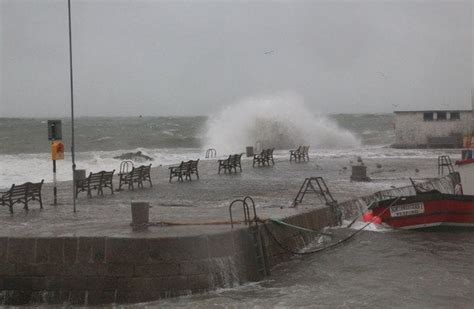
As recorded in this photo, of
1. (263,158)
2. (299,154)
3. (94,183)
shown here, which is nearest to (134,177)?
(94,183)

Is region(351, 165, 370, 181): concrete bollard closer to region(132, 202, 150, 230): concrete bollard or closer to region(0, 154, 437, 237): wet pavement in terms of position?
region(0, 154, 437, 237): wet pavement

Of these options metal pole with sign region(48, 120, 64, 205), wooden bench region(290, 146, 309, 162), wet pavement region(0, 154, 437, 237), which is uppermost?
metal pole with sign region(48, 120, 64, 205)

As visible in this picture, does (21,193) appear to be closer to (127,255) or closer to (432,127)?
(127,255)

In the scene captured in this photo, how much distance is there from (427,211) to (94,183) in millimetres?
10399

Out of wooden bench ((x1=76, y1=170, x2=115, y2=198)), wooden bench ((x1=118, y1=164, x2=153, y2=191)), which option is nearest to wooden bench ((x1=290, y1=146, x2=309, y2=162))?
wooden bench ((x1=118, y1=164, x2=153, y2=191))

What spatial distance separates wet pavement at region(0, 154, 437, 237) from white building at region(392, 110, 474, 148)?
61.3 feet

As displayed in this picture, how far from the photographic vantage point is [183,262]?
9727 millimetres

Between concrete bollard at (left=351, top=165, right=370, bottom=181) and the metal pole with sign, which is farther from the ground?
the metal pole with sign

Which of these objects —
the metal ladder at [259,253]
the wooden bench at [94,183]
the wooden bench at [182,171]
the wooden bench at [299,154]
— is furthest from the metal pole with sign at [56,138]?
the wooden bench at [299,154]

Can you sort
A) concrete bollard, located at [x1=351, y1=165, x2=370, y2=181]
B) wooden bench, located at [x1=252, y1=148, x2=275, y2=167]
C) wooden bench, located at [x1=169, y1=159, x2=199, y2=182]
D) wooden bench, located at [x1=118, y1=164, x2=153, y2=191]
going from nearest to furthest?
wooden bench, located at [x1=118, y1=164, x2=153, y2=191] < concrete bollard, located at [x1=351, y1=165, x2=370, y2=181] < wooden bench, located at [x1=169, y1=159, x2=199, y2=182] < wooden bench, located at [x1=252, y1=148, x2=275, y2=167]

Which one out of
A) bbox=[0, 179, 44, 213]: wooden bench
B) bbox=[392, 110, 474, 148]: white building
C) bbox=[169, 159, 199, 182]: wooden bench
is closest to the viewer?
bbox=[0, 179, 44, 213]: wooden bench

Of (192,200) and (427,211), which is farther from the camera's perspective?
(192,200)

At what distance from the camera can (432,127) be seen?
46031 millimetres

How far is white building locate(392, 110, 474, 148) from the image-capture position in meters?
45.3
